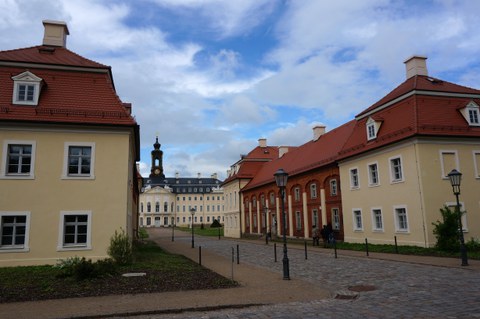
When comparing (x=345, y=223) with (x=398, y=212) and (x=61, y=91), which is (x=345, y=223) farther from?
(x=61, y=91)

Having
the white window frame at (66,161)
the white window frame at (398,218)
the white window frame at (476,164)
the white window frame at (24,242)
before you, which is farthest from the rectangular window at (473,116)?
the white window frame at (24,242)

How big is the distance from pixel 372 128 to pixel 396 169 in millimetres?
3678

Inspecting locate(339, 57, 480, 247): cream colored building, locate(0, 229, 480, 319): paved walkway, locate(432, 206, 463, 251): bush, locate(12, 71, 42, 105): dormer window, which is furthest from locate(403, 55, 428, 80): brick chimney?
locate(12, 71, 42, 105): dormer window

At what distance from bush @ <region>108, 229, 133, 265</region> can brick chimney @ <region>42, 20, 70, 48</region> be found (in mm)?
12525

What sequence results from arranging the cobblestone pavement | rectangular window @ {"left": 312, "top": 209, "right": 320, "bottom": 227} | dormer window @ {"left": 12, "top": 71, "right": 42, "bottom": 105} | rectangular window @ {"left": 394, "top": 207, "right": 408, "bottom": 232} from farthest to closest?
rectangular window @ {"left": 312, "top": 209, "right": 320, "bottom": 227} < rectangular window @ {"left": 394, "top": 207, "right": 408, "bottom": 232} < dormer window @ {"left": 12, "top": 71, "right": 42, "bottom": 105} < the cobblestone pavement

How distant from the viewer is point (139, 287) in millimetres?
11609

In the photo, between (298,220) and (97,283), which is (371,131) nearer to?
(298,220)

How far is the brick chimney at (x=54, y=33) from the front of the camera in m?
22.3

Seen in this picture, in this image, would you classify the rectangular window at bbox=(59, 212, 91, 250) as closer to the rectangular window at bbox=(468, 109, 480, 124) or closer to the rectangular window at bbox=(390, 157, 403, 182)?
the rectangular window at bbox=(390, 157, 403, 182)

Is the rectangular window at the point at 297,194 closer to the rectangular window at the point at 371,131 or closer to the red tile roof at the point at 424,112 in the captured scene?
the red tile roof at the point at 424,112

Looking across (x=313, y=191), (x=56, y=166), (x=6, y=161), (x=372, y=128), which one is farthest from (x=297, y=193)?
(x=6, y=161)

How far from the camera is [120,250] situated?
55.2ft

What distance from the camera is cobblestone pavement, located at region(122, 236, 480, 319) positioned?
8320 millimetres

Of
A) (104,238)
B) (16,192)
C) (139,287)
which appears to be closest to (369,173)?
(104,238)
